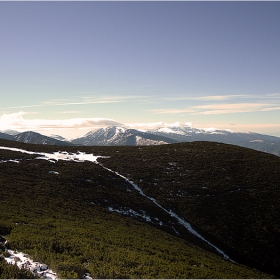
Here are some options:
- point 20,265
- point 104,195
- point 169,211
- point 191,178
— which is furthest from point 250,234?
point 20,265

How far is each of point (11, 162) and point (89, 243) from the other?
37824mm

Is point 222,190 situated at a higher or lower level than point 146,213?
higher

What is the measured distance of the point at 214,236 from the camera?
28.2 meters

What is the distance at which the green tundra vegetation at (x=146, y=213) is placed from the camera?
1444 centimetres

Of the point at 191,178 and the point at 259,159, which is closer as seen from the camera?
the point at 191,178

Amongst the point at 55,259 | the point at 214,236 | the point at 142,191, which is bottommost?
the point at 214,236

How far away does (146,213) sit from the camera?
105 feet

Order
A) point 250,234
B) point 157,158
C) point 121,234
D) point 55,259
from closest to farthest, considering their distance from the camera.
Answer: point 55,259 < point 121,234 < point 250,234 < point 157,158

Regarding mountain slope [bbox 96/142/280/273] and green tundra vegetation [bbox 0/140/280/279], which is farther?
mountain slope [bbox 96/142/280/273]

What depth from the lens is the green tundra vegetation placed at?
47.4 feet

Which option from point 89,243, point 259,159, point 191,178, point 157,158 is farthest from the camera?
point 157,158

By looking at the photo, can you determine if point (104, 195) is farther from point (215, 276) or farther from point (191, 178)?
point (215, 276)

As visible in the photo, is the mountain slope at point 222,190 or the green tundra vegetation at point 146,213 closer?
the green tundra vegetation at point 146,213

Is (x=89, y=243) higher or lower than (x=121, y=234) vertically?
higher
